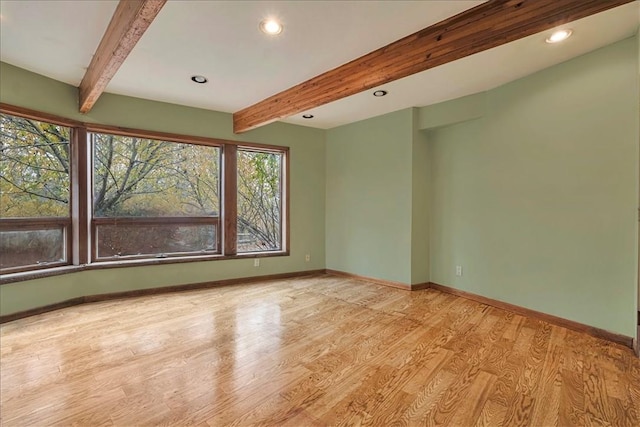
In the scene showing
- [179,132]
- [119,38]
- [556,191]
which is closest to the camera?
[119,38]

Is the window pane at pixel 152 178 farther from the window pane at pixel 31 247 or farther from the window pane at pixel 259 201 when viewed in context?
the window pane at pixel 31 247

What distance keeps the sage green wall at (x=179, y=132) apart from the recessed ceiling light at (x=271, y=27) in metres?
2.31

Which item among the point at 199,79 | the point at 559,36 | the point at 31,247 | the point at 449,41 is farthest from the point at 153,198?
the point at 559,36

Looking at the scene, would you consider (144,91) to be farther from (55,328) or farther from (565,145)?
(565,145)

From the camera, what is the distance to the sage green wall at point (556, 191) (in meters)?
2.57

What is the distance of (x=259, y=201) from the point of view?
4.82m

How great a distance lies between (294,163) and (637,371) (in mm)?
4344

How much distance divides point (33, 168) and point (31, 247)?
33.0 inches

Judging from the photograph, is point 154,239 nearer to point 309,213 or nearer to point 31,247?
point 31,247

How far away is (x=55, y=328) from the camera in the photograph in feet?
9.21

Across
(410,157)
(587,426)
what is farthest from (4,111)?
(587,426)

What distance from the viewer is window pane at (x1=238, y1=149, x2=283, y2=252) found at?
467cm

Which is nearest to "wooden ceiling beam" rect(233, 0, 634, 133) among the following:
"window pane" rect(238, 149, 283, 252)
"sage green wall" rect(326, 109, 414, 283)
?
A: "sage green wall" rect(326, 109, 414, 283)

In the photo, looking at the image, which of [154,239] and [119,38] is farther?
[154,239]
